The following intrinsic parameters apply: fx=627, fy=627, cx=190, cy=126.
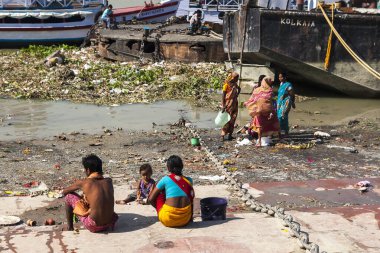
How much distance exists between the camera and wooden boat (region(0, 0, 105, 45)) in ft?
84.4

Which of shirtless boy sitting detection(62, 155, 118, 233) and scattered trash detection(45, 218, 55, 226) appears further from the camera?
scattered trash detection(45, 218, 55, 226)

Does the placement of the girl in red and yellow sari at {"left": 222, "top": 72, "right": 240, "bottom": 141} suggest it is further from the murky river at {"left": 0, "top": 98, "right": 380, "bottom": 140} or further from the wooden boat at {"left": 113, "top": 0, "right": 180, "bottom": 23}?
the wooden boat at {"left": 113, "top": 0, "right": 180, "bottom": 23}

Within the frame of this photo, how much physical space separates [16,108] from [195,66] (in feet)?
19.9

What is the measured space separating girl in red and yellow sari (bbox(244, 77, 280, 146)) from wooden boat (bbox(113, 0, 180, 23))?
59.3 ft

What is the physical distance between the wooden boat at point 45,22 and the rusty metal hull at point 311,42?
1176 centimetres

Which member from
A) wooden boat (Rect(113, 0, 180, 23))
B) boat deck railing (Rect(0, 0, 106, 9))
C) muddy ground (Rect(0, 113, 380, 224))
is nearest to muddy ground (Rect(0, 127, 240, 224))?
muddy ground (Rect(0, 113, 380, 224))

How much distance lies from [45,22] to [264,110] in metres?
17.7

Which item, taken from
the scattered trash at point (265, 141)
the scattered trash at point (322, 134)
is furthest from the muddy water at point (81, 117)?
the scattered trash at point (265, 141)

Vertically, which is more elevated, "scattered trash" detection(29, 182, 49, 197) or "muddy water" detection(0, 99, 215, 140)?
"scattered trash" detection(29, 182, 49, 197)

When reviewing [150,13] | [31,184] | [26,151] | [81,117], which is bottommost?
[81,117]

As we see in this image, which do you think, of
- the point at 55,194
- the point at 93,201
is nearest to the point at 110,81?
the point at 55,194

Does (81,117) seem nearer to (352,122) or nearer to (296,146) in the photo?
(296,146)

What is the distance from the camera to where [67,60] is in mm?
20625

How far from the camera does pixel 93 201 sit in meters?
5.95
